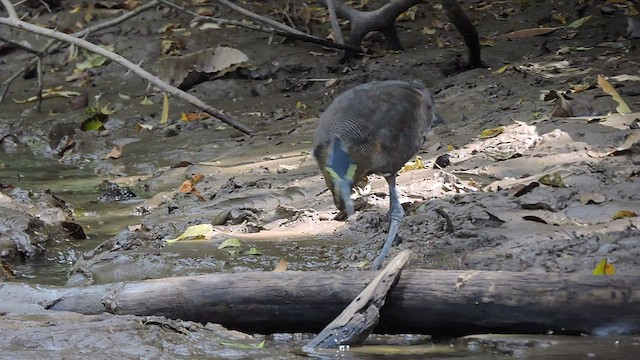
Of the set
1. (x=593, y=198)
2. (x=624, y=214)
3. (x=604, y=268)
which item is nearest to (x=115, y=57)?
(x=593, y=198)

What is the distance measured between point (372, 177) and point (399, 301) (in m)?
2.76

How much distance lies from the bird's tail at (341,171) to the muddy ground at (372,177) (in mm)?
619

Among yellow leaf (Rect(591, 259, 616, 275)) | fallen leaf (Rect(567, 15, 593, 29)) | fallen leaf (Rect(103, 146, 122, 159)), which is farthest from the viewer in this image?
fallen leaf (Rect(567, 15, 593, 29))

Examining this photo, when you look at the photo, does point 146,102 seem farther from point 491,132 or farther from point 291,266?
point 291,266

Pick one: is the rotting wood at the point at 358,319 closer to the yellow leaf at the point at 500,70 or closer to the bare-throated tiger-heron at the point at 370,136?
the bare-throated tiger-heron at the point at 370,136

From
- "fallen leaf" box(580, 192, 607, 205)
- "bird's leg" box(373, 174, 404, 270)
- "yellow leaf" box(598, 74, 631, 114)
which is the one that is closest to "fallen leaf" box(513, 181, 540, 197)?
"fallen leaf" box(580, 192, 607, 205)

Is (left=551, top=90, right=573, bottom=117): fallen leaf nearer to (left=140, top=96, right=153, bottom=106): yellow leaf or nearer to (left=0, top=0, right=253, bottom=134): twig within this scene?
(left=0, top=0, right=253, bottom=134): twig

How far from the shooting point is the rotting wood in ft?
12.3

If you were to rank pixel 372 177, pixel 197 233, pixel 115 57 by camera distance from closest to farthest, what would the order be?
1. pixel 197 233
2. pixel 372 177
3. pixel 115 57

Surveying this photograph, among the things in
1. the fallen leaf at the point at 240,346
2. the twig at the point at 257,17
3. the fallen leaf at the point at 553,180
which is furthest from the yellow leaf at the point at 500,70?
the fallen leaf at the point at 240,346

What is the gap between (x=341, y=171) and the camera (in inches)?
175

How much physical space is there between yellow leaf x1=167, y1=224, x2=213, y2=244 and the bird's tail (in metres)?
1.49

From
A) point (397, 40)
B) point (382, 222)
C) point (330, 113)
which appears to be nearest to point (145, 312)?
point (330, 113)

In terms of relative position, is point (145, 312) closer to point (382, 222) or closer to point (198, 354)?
point (198, 354)
